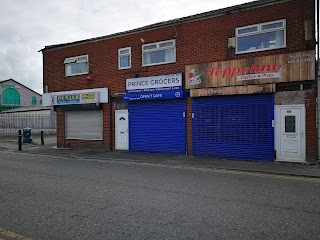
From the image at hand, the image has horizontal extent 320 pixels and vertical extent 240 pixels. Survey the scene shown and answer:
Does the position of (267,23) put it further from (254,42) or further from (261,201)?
(261,201)

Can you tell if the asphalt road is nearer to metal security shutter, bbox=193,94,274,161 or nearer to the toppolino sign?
metal security shutter, bbox=193,94,274,161

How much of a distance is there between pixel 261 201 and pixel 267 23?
8463mm

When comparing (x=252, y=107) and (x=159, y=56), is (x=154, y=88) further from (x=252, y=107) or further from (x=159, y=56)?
(x=252, y=107)

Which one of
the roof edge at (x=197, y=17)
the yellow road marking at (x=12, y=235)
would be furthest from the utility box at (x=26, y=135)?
the yellow road marking at (x=12, y=235)

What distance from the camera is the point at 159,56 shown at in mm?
15312

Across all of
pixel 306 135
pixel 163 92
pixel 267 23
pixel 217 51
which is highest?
pixel 267 23

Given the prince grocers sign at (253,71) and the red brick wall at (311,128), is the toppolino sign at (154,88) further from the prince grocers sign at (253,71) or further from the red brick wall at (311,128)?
the red brick wall at (311,128)

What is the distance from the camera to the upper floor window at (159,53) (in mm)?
14898

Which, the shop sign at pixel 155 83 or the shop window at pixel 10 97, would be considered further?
the shop window at pixel 10 97

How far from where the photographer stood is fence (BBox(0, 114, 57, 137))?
2669 cm

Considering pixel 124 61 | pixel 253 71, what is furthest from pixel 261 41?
pixel 124 61

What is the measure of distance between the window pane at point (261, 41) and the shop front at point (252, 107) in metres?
0.57

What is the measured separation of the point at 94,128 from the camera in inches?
694

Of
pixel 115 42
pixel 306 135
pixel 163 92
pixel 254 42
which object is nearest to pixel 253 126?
pixel 306 135
